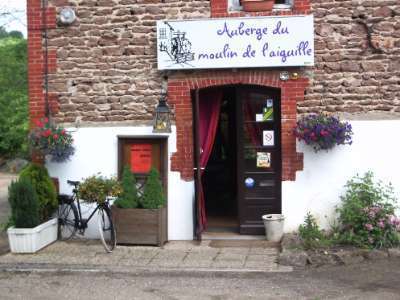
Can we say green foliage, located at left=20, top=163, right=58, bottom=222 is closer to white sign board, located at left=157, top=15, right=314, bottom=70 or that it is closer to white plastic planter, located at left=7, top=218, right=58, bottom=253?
white plastic planter, located at left=7, top=218, right=58, bottom=253

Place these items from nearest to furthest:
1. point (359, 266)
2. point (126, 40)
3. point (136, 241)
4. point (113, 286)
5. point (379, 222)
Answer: point (113, 286), point (359, 266), point (379, 222), point (136, 241), point (126, 40)

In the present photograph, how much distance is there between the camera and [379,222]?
867 centimetres

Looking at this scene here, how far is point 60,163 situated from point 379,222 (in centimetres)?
514

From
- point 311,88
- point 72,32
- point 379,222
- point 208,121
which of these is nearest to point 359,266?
point 379,222

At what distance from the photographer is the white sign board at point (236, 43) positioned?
9414 millimetres

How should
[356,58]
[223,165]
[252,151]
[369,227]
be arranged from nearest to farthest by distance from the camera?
[369,227], [356,58], [252,151], [223,165]

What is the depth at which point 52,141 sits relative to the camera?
31.8 ft

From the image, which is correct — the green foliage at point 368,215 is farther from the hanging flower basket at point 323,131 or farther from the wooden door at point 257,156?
the wooden door at point 257,156

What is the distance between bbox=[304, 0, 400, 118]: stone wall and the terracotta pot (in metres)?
0.68

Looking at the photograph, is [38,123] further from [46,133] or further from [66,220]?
[66,220]

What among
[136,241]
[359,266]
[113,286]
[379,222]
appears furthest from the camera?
[136,241]

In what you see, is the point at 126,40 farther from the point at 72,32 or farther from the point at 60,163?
the point at 60,163

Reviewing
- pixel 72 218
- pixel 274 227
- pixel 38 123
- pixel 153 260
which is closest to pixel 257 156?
pixel 274 227

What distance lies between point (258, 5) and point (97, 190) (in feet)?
12.5
